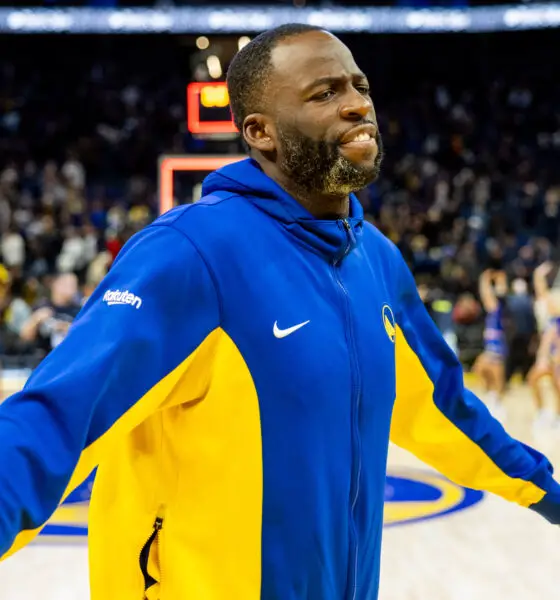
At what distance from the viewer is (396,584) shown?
458cm

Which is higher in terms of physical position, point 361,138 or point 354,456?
point 361,138

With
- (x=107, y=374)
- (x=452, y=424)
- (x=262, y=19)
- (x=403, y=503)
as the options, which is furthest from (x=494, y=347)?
(x=262, y=19)

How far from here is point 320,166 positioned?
1624 mm

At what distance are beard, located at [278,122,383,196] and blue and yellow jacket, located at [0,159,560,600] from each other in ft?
0.17

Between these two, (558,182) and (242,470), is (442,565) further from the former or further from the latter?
(558,182)

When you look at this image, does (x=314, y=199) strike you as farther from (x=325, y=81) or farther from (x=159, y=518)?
(x=159, y=518)

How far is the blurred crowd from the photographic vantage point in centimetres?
1419

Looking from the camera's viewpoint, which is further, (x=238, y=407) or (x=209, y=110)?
(x=209, y=110)

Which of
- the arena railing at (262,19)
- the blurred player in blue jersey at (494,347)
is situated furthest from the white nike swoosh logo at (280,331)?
the arena railing at (262,19)

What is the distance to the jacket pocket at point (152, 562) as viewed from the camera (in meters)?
1.56

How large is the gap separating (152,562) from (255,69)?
852mm

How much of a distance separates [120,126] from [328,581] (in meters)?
18.1

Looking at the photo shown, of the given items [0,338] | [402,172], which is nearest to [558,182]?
[402,172]

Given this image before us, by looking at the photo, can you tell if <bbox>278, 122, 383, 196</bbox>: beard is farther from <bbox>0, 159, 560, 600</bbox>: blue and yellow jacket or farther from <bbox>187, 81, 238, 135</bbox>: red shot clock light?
<bbox>187, 81, 238, 135</bbox>: red shot clock light
